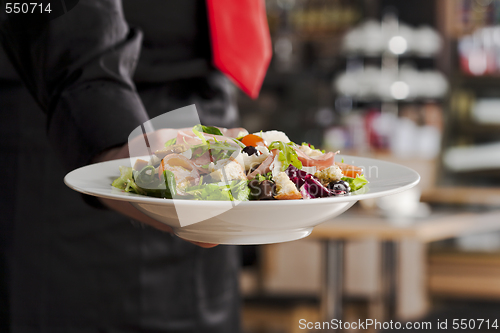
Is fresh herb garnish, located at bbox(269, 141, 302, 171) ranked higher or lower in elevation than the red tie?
lower

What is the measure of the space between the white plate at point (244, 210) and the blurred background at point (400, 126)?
229cm

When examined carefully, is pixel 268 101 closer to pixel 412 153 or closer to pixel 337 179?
pixel 412 153

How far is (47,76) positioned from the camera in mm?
646

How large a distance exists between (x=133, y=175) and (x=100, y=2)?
1.11 ft

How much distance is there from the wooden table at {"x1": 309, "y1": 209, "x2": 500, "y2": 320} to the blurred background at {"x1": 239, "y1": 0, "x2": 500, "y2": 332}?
29cm

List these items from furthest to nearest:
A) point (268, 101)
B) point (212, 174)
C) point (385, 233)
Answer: point (268, 101) → point (385, 233) → point (212, 174)

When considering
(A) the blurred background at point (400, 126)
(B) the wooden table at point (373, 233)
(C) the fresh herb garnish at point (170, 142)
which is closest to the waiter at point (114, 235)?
(C) the fresh herb garnish at point (170, 142)

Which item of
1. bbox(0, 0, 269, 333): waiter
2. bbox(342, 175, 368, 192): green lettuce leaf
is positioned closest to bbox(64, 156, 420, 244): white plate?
bbox(342, 175, 368, 192): green lettuce leaf

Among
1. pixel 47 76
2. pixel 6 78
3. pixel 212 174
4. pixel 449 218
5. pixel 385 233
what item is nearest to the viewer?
pixel 212 174

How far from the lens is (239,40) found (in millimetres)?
911

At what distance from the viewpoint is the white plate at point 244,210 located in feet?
1.37

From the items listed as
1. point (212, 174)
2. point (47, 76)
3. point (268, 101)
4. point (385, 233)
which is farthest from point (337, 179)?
point (268, 101)

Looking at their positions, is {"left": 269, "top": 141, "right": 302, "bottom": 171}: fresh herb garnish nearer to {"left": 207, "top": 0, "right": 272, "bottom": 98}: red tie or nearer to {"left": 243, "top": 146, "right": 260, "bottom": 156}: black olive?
{"left": 243, "top": 146, "right": 260, "bottom": 156}: black olive

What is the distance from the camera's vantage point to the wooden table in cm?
205
